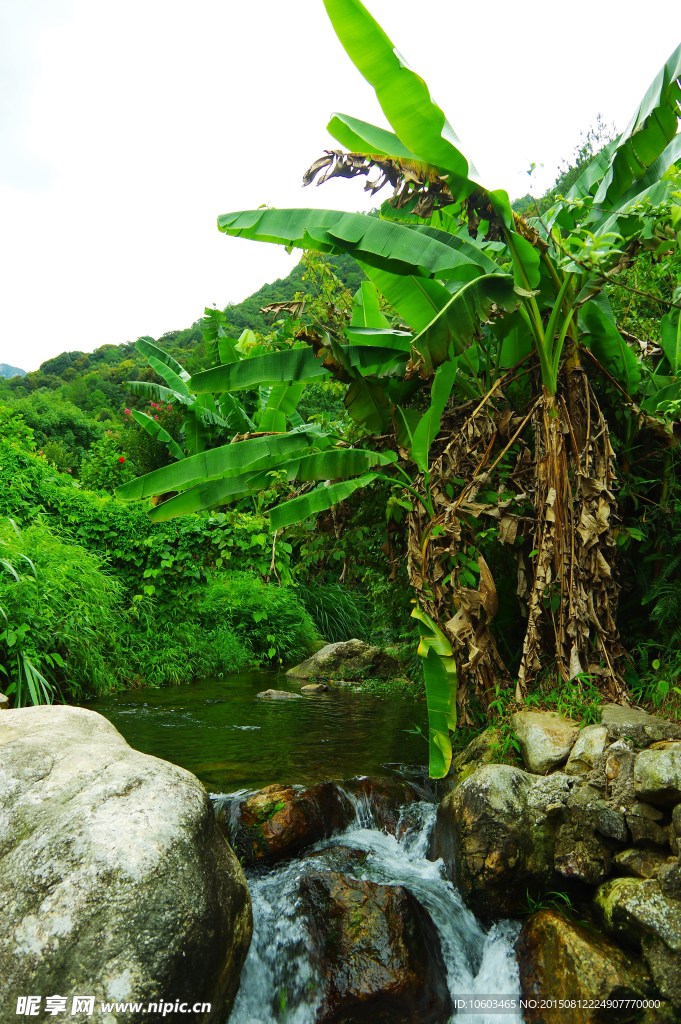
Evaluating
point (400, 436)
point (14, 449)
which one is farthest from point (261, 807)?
point (14, 449)

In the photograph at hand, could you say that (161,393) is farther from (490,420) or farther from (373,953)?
(373,953)

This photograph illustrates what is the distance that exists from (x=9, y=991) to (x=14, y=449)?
28.4 ft

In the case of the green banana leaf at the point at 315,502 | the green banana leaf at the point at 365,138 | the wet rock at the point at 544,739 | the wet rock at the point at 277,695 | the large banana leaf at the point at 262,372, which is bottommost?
the wet rock at the point at 277,695

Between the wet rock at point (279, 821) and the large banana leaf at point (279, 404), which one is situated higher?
the large banana leaf at point (279, 404)

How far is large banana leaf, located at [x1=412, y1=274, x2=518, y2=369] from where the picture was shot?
4227 millimetres

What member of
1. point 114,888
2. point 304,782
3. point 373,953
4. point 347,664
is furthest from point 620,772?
point 347,664

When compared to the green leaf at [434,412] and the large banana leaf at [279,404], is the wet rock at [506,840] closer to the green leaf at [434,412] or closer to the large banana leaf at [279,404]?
the green leaf at [434,412]

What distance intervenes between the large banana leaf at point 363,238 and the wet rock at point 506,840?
3627 mm

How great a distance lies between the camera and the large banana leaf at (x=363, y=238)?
4.64 meters

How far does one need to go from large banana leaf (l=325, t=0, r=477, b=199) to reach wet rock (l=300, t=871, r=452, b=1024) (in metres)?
4.87

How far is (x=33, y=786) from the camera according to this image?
346 cm

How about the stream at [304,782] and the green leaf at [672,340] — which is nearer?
the stream at [304,782]

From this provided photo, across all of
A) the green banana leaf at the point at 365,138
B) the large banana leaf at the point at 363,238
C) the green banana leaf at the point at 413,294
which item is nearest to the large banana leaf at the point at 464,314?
the large banana leaf at the point at 363,238

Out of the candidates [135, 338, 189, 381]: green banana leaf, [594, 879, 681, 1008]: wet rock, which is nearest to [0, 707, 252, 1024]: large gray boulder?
[594, 879, 681, 1008]: wet rock
